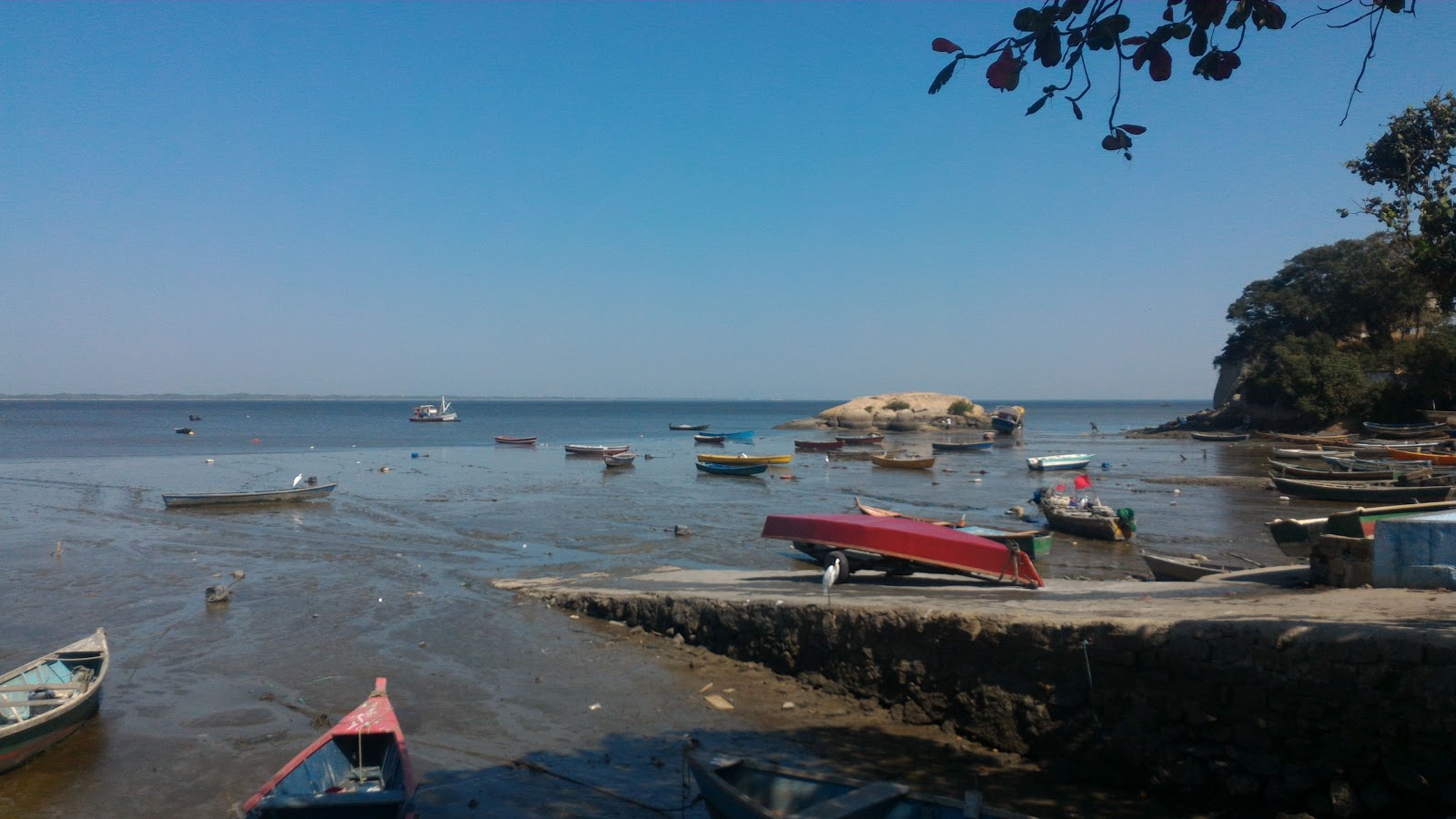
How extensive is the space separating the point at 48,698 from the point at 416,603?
20.9ft

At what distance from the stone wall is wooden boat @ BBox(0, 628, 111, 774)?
27.0 feet

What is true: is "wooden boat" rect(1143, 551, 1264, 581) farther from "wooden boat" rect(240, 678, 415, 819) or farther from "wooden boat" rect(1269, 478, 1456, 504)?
"wooden boat" rect(240, 678, 415, 819)

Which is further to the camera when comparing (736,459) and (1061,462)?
(1061,462)

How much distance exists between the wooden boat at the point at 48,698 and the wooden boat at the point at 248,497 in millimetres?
20612

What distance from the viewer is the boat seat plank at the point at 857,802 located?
5.84m

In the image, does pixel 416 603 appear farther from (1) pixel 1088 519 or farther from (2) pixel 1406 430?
(2) pixel 1406 430

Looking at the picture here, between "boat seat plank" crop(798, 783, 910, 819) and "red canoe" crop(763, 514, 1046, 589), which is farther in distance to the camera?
"red canoe" crop(763, 514, 1046, 589)

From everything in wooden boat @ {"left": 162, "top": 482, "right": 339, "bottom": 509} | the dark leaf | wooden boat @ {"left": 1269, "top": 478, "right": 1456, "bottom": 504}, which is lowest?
wooden boat @ {"left": 162, "top": 482, "right": 339, "bottom": 509}

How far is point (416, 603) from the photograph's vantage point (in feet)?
51.4

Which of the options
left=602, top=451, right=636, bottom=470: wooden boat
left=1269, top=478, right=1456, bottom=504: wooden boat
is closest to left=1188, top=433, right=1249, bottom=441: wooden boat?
left=1269, top=478, right=1456, bottom=504: wooden boat

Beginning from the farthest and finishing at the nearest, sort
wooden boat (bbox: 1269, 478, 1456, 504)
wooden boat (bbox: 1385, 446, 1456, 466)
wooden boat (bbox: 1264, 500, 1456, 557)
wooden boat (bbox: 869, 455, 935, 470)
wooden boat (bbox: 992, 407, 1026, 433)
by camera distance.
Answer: wooden boat (bbox: 992, 407, 1026, 433) < wooden boat (bbox: 869, 455, 935, 470) < wooden boat (bbox: 1385, 446, 1456, 466) < wooden boat (bbox: 1269, 478, 1456, 504) < wooden boat (bbox: 1264, 500, 1456, 557)

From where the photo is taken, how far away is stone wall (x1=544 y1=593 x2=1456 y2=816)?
612 centimetres

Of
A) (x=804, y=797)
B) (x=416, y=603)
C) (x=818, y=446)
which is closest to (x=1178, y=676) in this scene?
(x=804, y=797)

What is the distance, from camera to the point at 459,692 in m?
10.9
